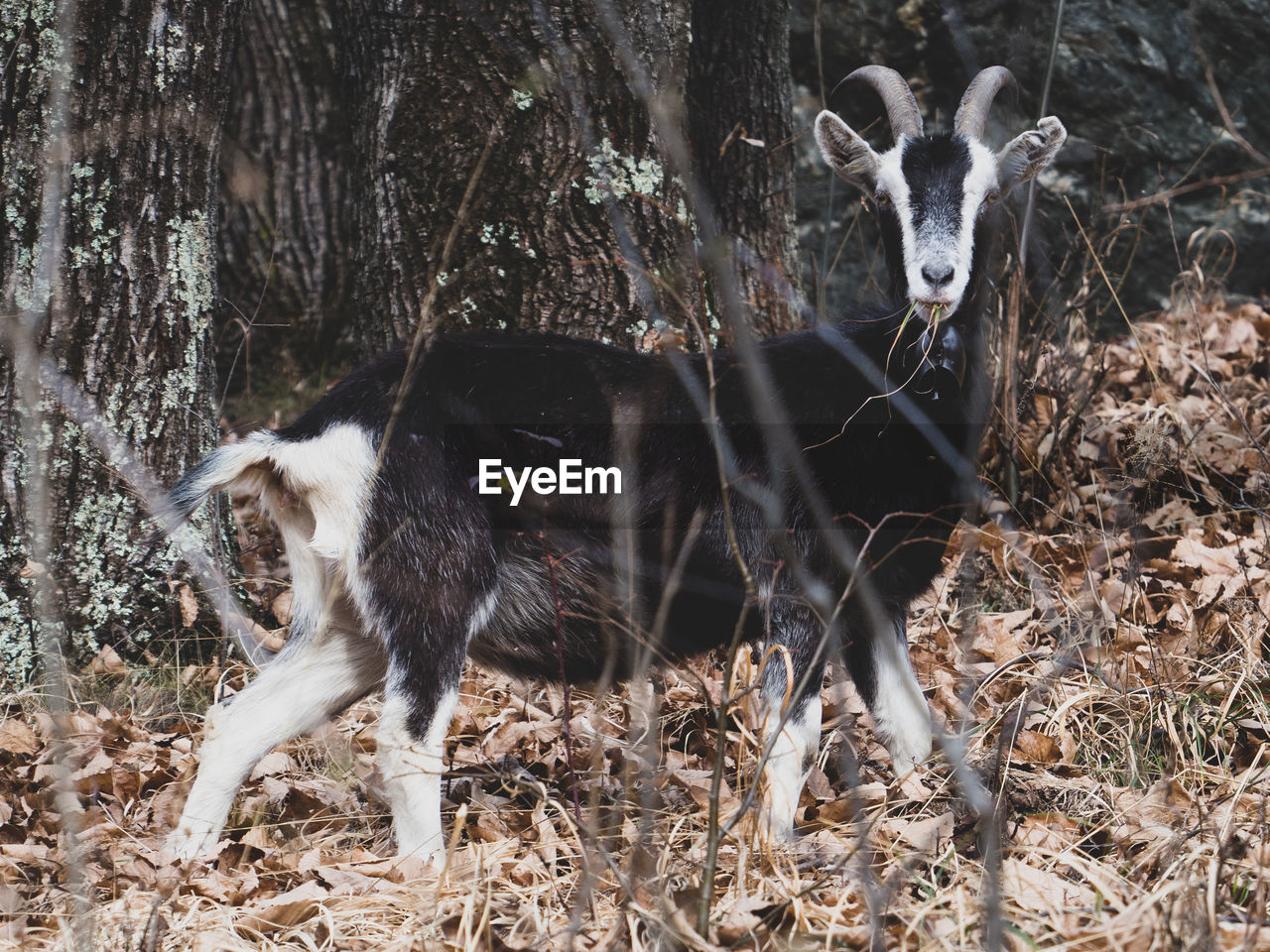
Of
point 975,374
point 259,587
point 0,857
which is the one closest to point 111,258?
point 259,587

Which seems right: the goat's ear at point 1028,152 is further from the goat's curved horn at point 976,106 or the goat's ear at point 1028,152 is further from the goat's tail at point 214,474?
the goat's tail at point 214,474

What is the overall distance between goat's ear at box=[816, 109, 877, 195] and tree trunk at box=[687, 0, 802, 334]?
57.3 inches

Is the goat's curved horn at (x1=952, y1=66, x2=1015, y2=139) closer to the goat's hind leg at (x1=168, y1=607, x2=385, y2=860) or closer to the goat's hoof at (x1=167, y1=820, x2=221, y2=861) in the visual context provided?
the goat's hind leg at (x1=168, y1=607, x2=385, y2=860)

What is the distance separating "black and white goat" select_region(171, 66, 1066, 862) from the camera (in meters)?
3.10

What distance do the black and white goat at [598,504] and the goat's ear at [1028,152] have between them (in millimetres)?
22

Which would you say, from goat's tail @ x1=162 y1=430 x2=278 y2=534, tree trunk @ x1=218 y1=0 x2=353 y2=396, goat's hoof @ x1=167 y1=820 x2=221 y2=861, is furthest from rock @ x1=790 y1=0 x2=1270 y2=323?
goat's hoof @ x1=167 y1=820 x2=221 y2=861

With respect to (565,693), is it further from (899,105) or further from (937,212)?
(899,105)

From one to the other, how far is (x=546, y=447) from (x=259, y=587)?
1.76 metres

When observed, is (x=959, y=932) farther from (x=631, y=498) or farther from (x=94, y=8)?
(x=94, y=8)

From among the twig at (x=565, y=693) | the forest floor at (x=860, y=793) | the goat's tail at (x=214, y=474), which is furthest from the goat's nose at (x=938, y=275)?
the goat's tail at (x=214, y=474)

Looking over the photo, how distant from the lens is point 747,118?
555cm

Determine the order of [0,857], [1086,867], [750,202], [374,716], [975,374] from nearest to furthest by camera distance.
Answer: [1086,867] → [0,857] → [975,374] → [374,716] → [750,202]

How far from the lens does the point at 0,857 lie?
2.90m

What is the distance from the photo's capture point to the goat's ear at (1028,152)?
365 centimetres
